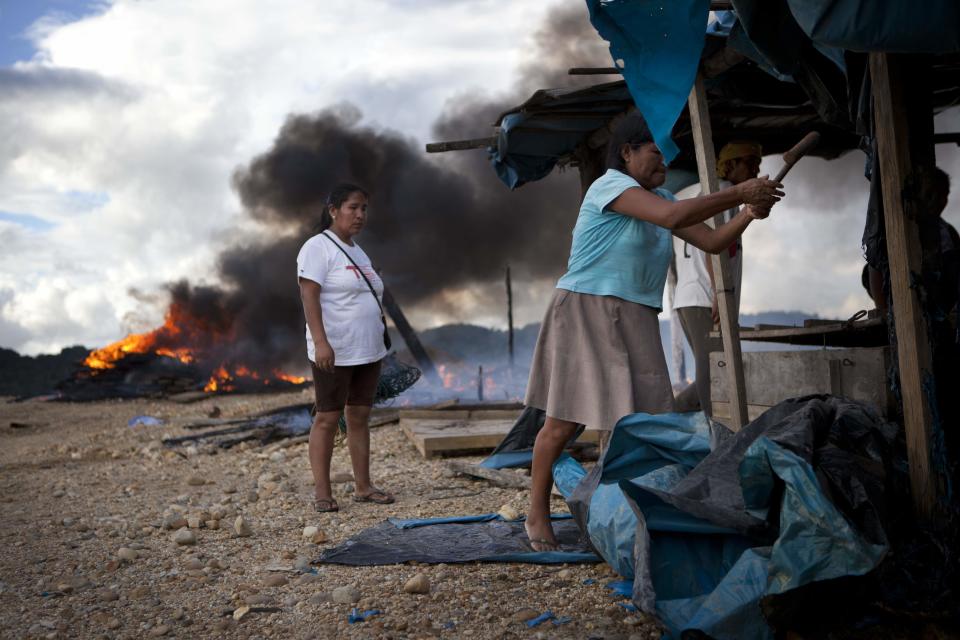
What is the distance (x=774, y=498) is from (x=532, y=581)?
1.29m

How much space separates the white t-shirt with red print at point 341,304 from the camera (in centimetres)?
500

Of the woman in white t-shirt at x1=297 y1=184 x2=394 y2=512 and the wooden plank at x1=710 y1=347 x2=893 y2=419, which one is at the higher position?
the woman in white t-shirt at x1=297 y1=184 x2=394 y2=512

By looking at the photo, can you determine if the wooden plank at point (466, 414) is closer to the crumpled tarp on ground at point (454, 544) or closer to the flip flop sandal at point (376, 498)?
the flip flop sandal at point (376, 498)

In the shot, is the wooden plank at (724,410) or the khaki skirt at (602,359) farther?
the wooden plank at (724,410)

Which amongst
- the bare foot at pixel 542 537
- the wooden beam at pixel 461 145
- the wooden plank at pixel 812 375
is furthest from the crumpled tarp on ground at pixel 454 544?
the wooden beam at pixel 461 145

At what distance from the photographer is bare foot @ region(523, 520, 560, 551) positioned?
12.4ft

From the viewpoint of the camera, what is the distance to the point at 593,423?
3.51 m

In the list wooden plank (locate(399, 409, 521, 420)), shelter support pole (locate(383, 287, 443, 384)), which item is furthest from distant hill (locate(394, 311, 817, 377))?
wooden plank (locate(399, 409, 521, 420))

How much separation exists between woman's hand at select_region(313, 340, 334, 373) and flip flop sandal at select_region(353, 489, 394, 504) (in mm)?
996

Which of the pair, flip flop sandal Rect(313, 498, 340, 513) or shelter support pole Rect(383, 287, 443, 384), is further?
shelter support pole Rect(383, 287, 443, 384)

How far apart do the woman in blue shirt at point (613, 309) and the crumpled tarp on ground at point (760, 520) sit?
2.01ft

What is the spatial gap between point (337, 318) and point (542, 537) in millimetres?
1997

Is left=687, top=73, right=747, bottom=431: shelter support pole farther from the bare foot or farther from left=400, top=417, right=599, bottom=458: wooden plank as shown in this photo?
left=400, top=417, right=599, bottom=458: wooden plank

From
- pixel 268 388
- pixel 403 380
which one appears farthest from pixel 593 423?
pixel 268 388
